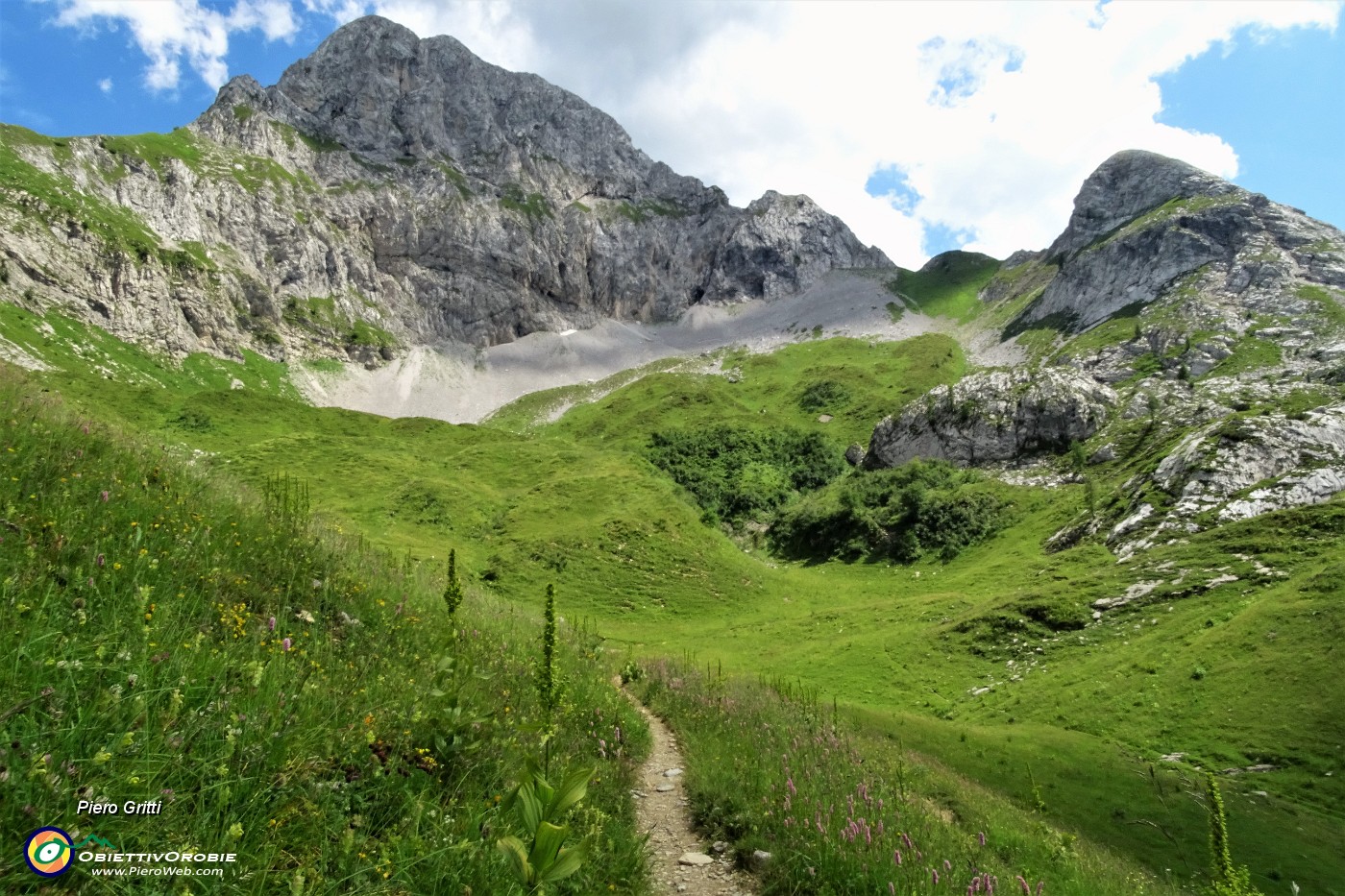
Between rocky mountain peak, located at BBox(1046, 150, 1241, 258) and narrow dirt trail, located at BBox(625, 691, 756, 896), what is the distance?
195014 mm

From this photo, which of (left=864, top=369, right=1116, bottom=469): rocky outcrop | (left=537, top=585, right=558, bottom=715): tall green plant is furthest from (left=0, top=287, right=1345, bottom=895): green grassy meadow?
(left=864, top=369, right=1116, bottom=469): rocky outcrop

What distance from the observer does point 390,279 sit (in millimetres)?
192375

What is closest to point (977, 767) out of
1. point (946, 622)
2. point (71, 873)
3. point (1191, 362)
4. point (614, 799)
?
point (946, 622)

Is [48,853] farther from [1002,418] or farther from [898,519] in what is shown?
[1002,418]

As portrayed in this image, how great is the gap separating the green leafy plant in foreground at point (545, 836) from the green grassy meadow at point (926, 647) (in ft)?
2.64

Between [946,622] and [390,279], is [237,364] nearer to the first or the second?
[390,279]

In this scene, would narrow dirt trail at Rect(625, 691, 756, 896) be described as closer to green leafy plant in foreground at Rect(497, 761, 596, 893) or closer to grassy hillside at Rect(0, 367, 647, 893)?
grassy hillside at Rect(0, 367, 647, 893)

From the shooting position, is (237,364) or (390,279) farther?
(390,279)

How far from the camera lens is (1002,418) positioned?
229 feet

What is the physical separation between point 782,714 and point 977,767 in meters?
9.19

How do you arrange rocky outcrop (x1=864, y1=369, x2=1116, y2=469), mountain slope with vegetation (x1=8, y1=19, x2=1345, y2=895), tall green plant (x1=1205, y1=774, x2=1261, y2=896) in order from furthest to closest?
rocky outcrop (x1=864, y1=369, x2=1116, y2=469) → tall green plant (x1=1205, y1=774, x2=1261, y2=896) → mountain slope with vegetation (x1=8, y1=19, x2=1345, y2=895)

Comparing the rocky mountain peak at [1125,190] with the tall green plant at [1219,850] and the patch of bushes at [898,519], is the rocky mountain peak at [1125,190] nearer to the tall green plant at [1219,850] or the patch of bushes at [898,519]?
the patch of bushes at [898,519]

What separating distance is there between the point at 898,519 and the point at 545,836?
55524 mm

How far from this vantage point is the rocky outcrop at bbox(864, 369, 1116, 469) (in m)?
66.3
